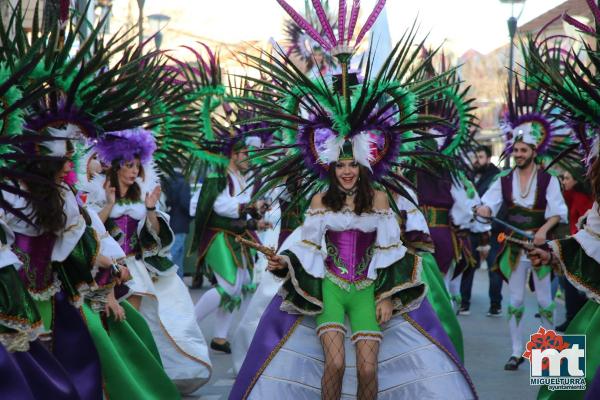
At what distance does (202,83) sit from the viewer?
31.0ft

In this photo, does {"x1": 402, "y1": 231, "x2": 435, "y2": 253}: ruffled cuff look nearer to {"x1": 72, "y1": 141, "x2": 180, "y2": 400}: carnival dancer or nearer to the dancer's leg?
the dancer's leg

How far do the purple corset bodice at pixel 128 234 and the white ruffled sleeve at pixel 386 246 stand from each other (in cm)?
246

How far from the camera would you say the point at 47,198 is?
5.17m

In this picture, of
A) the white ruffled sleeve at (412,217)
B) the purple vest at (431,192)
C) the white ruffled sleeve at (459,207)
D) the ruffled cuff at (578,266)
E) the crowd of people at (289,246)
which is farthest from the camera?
the white ruffled sleeve at (459,207)

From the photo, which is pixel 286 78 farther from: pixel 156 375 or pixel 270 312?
pixel 156 375

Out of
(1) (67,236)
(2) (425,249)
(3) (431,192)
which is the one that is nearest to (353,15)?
(1) (67,236)

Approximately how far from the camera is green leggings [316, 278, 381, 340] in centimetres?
555

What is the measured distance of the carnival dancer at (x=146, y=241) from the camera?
7.29m

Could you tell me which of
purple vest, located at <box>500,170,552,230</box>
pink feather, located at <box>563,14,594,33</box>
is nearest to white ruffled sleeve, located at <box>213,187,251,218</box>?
purple vest, located at <box>500,170,552,230</box>

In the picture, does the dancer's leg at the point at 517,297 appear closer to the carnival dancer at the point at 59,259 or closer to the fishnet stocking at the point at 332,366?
the fishnet stocking at the point at 332,366

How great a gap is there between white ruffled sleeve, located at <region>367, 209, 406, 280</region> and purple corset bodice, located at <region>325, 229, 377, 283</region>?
48 millimetres

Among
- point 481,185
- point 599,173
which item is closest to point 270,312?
point 599,173

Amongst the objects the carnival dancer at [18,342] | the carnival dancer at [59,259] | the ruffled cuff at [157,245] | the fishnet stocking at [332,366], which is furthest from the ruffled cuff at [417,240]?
the carnival dancer at [18,342]

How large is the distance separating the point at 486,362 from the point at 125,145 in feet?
12.9
